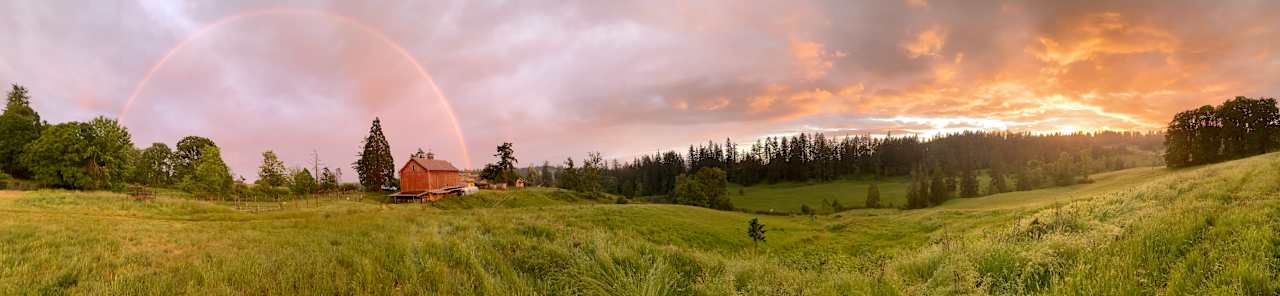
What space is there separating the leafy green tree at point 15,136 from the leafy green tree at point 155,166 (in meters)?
13.9

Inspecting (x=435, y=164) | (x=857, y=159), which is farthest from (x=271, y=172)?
(x=857, y=159)

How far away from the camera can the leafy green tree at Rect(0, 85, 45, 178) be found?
4712cm

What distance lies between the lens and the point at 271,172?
5312 centimetres

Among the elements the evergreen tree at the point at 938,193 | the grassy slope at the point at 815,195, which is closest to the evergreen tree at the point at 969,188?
the evergreen tree at the point at 938,193

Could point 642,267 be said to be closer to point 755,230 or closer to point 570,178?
point 755,230

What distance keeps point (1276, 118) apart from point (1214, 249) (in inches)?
3128

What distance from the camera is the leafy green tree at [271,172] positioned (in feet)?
173

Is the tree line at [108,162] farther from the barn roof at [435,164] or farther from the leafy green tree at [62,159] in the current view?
the barn roof at [435,164]

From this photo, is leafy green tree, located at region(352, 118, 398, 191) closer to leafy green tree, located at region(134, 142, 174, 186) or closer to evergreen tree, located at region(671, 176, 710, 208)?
leafy green tree, located at region(134, 142, 174, 186)

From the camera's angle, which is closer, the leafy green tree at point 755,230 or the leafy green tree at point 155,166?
the leafy green tree at point 755,230

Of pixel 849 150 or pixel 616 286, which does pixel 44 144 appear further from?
pixel 849 150

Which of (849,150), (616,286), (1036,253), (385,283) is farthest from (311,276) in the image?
(849,150)

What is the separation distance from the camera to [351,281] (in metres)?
5.62

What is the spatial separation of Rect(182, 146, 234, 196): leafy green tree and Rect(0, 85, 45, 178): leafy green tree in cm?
1646
